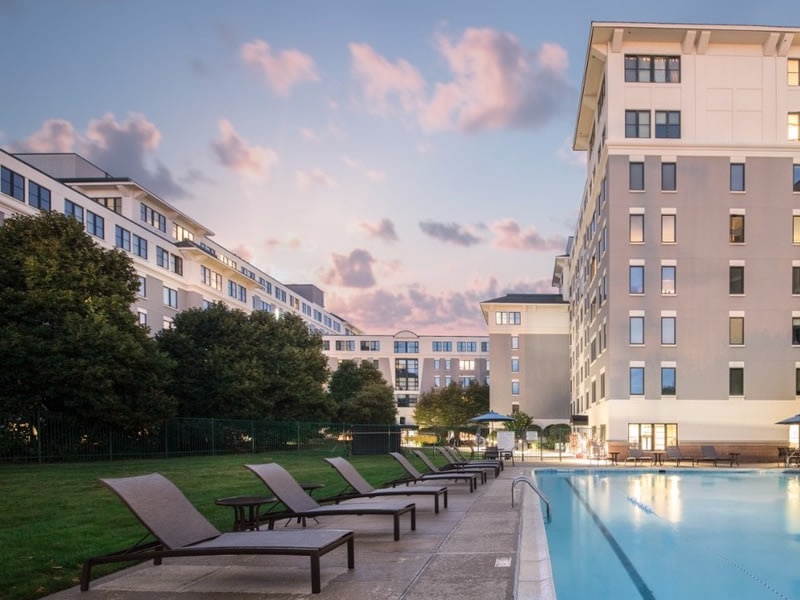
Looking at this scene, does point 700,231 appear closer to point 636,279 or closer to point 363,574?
point 636,279

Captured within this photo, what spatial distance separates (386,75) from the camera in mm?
30812

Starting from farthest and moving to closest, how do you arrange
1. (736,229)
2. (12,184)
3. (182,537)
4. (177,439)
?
(736,229) → (12,184) → (177,439) → (182,537)

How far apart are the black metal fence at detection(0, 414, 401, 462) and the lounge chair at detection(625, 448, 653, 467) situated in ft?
39.1

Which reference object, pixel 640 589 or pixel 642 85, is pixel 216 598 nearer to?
pixel 640 589

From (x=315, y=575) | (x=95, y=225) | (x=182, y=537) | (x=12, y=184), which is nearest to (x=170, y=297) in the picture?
(x=95, y=225)

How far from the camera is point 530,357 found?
83.1 meters

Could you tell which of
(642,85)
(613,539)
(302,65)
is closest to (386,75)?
(302,65)

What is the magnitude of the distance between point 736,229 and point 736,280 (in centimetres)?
278

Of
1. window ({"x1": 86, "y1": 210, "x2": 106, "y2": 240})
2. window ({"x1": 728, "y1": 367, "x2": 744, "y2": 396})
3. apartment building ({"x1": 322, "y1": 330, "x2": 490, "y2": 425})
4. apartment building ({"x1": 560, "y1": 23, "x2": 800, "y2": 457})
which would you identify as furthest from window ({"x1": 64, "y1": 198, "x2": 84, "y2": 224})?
apartment building ({"x1": 322, "y1": 330, "x2": 490, "y2": 425})

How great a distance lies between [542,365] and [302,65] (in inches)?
2364

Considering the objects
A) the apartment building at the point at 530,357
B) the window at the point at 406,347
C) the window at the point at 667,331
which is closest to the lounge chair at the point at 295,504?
the window at the point at 667,331

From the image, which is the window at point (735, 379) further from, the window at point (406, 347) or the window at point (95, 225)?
the window at point (406, 347)

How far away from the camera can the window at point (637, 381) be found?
39.7 metres

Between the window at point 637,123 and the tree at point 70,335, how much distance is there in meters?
27.2
